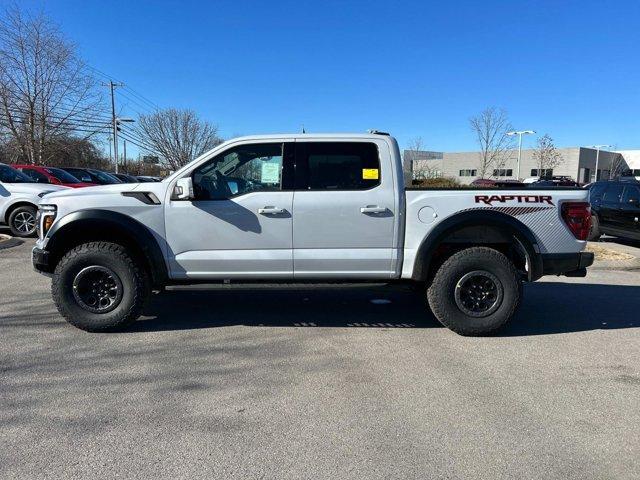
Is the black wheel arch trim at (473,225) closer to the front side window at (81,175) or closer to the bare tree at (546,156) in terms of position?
the front side window at (81,175)

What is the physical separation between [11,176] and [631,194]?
15023 mm

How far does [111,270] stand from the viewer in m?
4.85

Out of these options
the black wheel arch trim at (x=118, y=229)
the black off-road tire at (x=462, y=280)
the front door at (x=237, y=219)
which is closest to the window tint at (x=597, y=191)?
the black off-road tire at (x=462, y=280)

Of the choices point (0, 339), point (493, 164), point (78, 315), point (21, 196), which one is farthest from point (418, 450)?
point (493, 164)

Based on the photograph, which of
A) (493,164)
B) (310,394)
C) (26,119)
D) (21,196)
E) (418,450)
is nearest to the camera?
(418,450)

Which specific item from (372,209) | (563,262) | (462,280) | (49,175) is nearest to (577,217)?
(563,262)

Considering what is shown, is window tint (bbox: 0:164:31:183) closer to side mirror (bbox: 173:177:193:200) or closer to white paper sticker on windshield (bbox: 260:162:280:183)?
side mirror (bbox: 173:177:193:200)

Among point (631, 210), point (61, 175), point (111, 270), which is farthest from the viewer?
point (61, 175)

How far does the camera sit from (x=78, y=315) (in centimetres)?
491

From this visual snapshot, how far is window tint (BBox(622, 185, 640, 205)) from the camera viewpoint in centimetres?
1162

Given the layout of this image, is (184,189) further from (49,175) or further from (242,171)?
(49,175)

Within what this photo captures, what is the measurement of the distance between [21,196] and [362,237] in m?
9.81

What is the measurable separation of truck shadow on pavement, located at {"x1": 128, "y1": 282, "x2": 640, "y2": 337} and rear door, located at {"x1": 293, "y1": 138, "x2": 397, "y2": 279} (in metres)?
0.39

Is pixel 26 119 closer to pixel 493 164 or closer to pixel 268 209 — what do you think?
pixel 268 209
